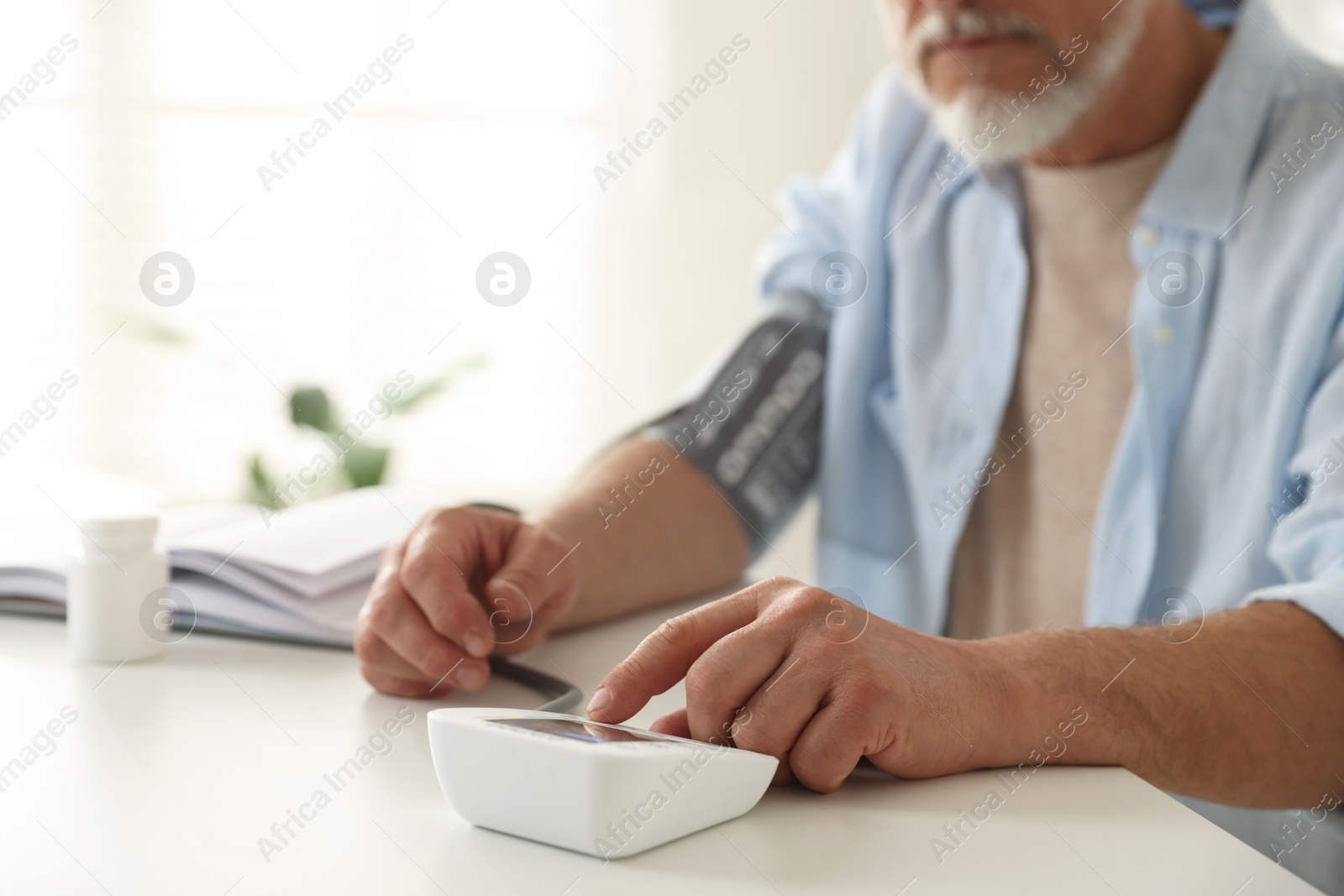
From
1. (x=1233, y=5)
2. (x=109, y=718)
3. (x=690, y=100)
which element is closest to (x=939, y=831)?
(x=109, y=718)

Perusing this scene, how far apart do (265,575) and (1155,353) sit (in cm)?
78

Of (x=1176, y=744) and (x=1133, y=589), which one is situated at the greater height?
(x=1176, y=744)

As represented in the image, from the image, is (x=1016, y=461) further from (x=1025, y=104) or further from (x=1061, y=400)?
(x=1025, y=104)

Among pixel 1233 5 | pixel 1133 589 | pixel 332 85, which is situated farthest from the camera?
pixel 332 85

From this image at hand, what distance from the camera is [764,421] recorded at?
113cm

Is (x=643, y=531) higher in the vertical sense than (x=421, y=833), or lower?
lower

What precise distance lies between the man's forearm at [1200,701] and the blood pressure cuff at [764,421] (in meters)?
0.48

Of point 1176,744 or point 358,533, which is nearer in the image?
point 1176,744

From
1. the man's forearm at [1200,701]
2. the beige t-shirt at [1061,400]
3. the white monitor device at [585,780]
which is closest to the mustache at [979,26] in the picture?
the beige t-shirt at [1061,400]

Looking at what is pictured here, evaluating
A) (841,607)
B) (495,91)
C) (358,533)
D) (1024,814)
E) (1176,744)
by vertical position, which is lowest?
(1176,744)

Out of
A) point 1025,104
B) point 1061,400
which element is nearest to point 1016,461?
point 1061,400

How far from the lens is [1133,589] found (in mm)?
992

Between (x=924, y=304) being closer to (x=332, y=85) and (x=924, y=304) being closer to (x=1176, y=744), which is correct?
(x=1176, y=744)

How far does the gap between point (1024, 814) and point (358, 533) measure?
58cm
